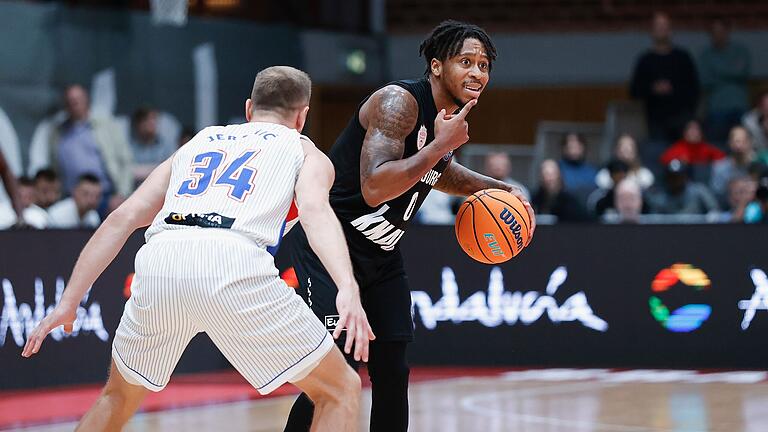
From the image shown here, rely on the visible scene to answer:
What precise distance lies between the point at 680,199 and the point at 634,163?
762 millimetres

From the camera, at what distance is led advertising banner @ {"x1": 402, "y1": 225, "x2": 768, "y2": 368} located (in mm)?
10055

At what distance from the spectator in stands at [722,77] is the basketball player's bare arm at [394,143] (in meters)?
9.81

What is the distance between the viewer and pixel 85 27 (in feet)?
42.8

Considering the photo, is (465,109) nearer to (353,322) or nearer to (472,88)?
(472,88)

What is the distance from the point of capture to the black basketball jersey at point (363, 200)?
5270 mm

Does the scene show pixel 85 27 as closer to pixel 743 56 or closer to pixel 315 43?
pixel 315 43

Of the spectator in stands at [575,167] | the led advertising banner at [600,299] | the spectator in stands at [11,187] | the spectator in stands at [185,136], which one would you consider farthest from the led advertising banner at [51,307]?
the spectator in stands at [575,167]

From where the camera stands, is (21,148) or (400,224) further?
(21,148)

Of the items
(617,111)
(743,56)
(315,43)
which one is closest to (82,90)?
(315,43)

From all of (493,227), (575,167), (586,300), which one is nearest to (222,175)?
(493,227)

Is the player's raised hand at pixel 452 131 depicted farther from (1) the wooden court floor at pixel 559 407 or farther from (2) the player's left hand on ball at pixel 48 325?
(1) the wooden court floor at pixel 559 407

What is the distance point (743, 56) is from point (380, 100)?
10.4 m

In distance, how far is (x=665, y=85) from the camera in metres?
14.1

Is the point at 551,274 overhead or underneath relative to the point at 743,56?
underneath
